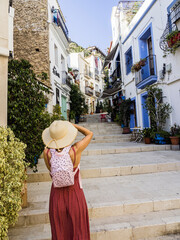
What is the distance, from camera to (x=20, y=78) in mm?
3400

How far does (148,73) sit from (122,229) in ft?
26.4

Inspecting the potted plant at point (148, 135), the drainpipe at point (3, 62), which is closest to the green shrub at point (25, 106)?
the drainpipe at point (3, 62)

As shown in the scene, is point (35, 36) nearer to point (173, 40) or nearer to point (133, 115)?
point (173, 40)

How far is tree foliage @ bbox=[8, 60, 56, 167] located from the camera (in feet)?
10.8

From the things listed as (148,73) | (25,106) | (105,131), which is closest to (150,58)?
(148,73)

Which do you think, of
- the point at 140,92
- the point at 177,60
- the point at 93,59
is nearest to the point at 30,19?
the point at 140,92

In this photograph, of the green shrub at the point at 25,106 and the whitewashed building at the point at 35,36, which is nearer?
the green shrub at the point at 25,106

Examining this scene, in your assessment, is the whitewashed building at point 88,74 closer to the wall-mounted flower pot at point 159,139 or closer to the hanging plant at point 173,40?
the hanging plant at point 173,40

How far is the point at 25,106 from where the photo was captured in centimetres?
331

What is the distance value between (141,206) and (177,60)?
20.9 feet

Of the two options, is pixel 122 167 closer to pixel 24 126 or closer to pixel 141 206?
pixel 141 206

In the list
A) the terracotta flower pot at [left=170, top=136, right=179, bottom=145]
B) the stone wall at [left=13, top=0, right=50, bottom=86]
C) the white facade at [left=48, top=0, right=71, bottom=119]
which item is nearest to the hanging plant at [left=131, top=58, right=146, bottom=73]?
the terracotta flower pot at [left=170, top=136, right=179, bottom=145]

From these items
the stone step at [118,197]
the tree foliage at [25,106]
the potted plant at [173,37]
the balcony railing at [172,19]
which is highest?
the balcony railing at [172,19]

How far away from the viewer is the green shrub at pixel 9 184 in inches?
74.2
